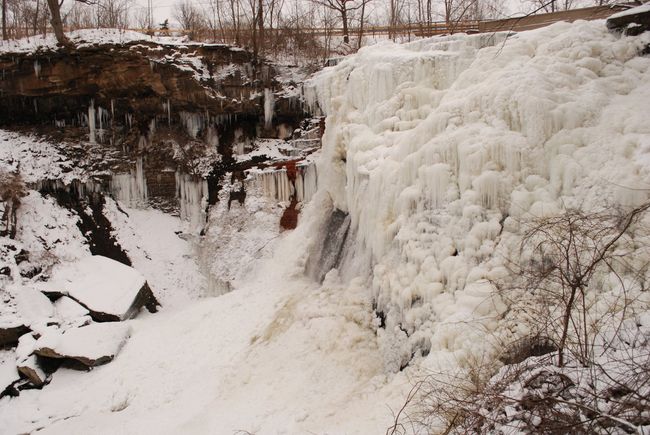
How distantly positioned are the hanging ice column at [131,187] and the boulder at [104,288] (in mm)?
2633

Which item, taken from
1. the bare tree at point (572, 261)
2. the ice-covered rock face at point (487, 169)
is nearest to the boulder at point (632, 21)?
the ice-covered rock face at point (487, 169)

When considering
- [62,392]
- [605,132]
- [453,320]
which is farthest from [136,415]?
[605,132]

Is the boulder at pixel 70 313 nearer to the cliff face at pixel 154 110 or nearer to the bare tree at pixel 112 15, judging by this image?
the cliff face at pixel 154 110

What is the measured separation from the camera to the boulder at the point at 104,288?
32.5 ft

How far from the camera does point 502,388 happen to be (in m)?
3.18

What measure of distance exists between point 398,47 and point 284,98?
5.30 metres

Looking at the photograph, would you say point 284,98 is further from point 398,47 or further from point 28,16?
point 28,16

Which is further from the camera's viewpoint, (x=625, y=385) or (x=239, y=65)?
(x=239, y=65)

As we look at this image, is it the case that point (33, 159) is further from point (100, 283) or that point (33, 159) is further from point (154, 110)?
point (100, 283)

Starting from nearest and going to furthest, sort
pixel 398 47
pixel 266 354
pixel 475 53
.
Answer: pixel 266 354 → pixel 475 53 → pixel 398 47

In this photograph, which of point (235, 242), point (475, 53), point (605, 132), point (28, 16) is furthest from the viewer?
point (28, 16)

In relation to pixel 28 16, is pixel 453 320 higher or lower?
lower

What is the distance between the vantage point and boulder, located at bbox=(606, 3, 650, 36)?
6.22 meters

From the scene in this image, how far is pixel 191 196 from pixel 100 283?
412 centimetres
